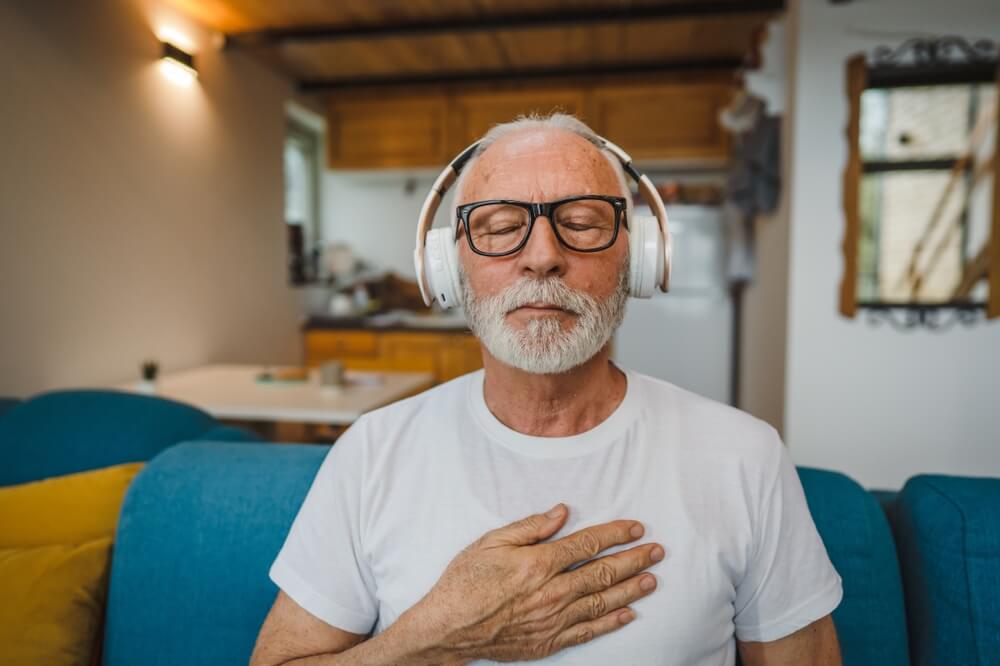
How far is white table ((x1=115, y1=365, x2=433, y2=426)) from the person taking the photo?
1918 mm

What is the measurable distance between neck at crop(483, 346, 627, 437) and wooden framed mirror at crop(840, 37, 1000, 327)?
214 centimetres

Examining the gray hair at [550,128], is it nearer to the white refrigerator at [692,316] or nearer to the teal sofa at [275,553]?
the teal sofa at [275,553]

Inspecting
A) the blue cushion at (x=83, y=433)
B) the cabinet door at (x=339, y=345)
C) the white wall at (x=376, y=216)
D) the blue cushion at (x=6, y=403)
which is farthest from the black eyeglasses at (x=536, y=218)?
the white wall at (x=376, y=216)

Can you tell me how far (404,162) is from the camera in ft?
14.2

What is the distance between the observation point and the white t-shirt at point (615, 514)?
759mm

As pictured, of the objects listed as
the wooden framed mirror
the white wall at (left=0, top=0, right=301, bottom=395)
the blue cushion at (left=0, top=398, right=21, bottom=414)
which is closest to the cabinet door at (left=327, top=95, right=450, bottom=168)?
the white wall at (left=0, top=0, right=301, bottom=395)

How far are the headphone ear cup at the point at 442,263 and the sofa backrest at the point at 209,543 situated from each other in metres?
0.42

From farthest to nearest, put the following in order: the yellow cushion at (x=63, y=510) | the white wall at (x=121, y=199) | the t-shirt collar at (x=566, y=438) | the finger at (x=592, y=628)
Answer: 1. the white wall at (x=121, y=199)
2. the yellow cushion at (x=63, y=510)
3. the t-shirt collar at (x=566, y=438)
4. the finger at (x=592, y=628)

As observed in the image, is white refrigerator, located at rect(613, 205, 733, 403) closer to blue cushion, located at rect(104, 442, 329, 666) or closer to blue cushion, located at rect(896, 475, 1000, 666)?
blue cushion, located at rect(896, 475, 1000, 666)

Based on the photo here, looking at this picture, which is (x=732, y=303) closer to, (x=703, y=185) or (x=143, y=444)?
(x=703, y=185)

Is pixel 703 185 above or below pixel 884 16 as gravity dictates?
below

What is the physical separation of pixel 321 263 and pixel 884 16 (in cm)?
374

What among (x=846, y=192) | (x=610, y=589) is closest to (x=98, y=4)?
(x=610, y=589)

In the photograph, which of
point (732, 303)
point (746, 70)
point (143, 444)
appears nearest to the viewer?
point (143, 444)
